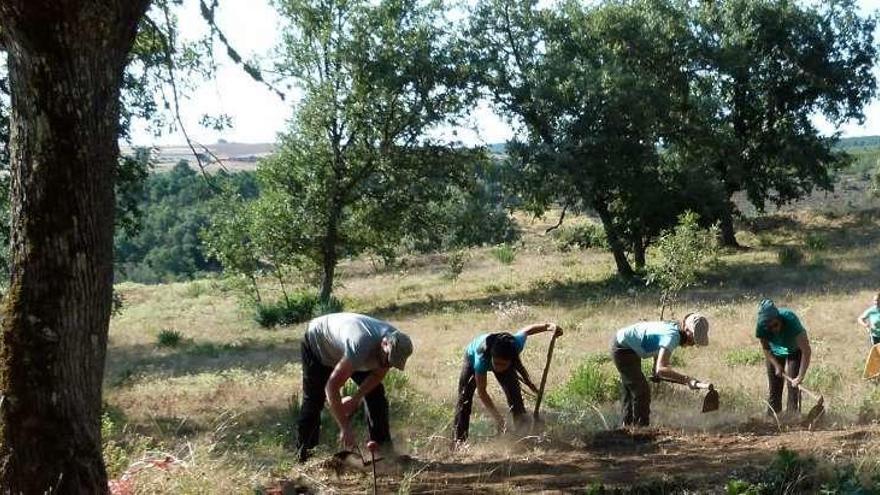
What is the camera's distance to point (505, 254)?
114ft

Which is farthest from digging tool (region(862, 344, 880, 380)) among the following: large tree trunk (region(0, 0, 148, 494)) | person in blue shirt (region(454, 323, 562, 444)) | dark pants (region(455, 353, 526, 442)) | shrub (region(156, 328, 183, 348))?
shrub (region(156, 328, 183, 348))

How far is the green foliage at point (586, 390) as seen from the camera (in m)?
10.4

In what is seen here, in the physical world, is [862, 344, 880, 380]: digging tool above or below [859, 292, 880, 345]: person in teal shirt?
below

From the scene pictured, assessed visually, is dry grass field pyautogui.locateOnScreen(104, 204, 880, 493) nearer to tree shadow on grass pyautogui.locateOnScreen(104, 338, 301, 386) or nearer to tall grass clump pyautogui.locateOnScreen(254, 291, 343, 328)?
tree shadow on grass pyautogui.locateOnScreen(104, 338, 301, 386)

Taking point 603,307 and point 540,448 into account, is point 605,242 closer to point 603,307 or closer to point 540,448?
point 603,307

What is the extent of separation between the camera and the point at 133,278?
194 feet

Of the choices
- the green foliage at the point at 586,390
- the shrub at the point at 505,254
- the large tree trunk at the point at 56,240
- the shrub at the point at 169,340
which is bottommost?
the shrub at the point at 169,340

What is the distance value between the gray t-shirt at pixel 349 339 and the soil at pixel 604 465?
756mm

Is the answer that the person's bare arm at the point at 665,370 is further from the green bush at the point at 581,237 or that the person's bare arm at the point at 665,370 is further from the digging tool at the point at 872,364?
the green bush at the point at 581,237

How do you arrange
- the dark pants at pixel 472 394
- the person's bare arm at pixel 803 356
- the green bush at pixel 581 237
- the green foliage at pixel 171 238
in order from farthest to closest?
1. the green foliage at pixel 171 238
2. the green bush at pixel 581 237
3. the person's bare arm at pixel 803 356
4. the dark pants at pixel 472 394

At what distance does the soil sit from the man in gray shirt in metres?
0.48

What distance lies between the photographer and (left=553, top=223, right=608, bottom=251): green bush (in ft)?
97.0

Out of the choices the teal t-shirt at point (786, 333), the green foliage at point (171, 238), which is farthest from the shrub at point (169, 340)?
the green foliage at point (171, 238)

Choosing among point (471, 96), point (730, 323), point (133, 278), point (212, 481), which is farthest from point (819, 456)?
point (133, 278)
